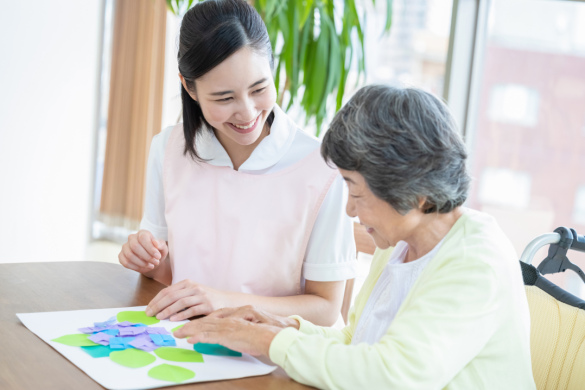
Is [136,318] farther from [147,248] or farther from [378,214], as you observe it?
[378,214]

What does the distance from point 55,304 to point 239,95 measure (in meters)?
0.65

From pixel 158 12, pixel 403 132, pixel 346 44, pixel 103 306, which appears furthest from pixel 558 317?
pixel 158 12

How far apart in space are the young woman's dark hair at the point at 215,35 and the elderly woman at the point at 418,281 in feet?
1.63

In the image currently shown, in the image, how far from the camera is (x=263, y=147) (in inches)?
67.2

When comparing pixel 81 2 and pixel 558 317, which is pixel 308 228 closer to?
pixel 558 317

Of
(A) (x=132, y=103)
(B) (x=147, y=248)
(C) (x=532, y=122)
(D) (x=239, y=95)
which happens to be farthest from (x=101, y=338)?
(A) (x=132, y=103)

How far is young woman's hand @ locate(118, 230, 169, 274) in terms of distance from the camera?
1.63 m

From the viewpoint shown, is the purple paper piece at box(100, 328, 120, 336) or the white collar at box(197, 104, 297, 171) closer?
the purple paper piece at box(100, 328, 120, 336)

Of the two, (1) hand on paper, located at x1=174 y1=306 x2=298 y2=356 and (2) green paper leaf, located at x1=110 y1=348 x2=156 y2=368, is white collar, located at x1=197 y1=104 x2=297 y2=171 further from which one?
(2) green paper leaf, located at x1=110 y1=348 x2=156 y2=368

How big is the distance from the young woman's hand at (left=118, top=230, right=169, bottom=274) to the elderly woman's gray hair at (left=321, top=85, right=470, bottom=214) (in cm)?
68

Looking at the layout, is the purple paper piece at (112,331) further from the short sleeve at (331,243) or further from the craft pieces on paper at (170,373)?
the short sleeve at (331,243)

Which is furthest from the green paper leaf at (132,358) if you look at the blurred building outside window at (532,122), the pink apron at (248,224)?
the blurred building outside window at (532,122)

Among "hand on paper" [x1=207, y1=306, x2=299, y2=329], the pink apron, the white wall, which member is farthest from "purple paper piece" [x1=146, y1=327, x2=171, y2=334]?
the white wall

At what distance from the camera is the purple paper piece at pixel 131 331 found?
4.03 feet
